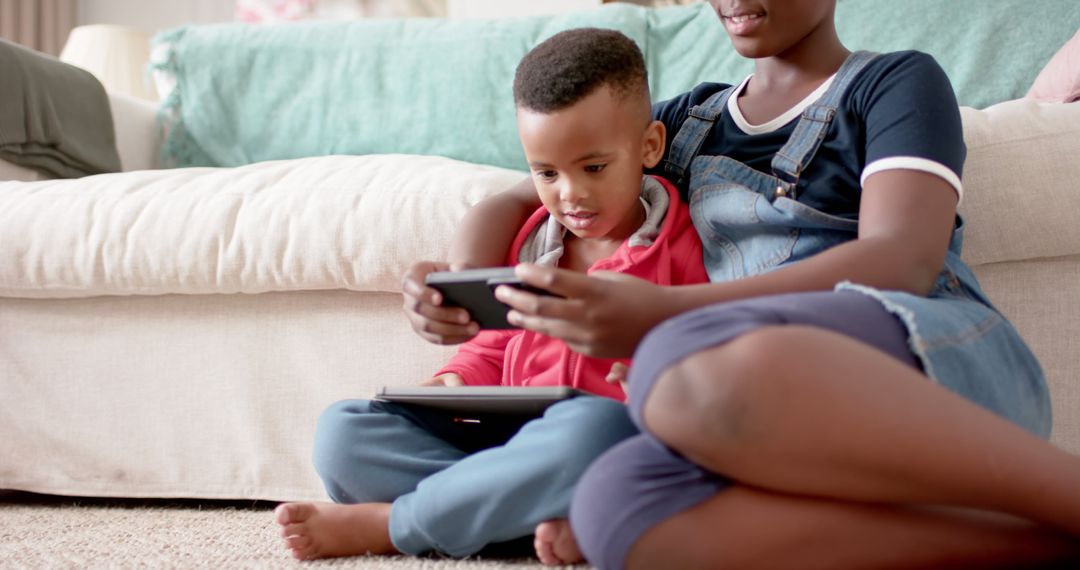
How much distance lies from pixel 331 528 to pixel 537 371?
263 mm

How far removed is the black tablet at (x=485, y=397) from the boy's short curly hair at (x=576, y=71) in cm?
29

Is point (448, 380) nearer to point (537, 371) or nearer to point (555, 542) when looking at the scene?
point (537, 371)

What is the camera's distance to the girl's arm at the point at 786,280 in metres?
0.75

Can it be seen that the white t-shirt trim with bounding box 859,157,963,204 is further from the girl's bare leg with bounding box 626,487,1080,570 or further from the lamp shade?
the lamp shade

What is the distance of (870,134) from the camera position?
949mm

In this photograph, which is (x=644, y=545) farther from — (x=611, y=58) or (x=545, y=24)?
(x=545, y=24)

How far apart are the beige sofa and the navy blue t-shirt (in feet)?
0.84

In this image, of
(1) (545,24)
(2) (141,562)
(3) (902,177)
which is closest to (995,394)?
(3) (902,177)

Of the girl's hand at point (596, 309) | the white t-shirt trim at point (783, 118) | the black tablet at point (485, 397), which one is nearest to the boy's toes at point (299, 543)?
the black tablet at point (485, 397)

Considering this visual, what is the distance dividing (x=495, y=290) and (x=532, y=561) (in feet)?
0.91

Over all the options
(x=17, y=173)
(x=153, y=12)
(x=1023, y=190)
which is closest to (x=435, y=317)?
(x=1023, y=190)

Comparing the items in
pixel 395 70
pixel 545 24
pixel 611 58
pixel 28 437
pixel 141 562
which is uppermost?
pixel 611 58

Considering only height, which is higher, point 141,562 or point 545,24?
point 545,24

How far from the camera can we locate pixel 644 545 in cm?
67
